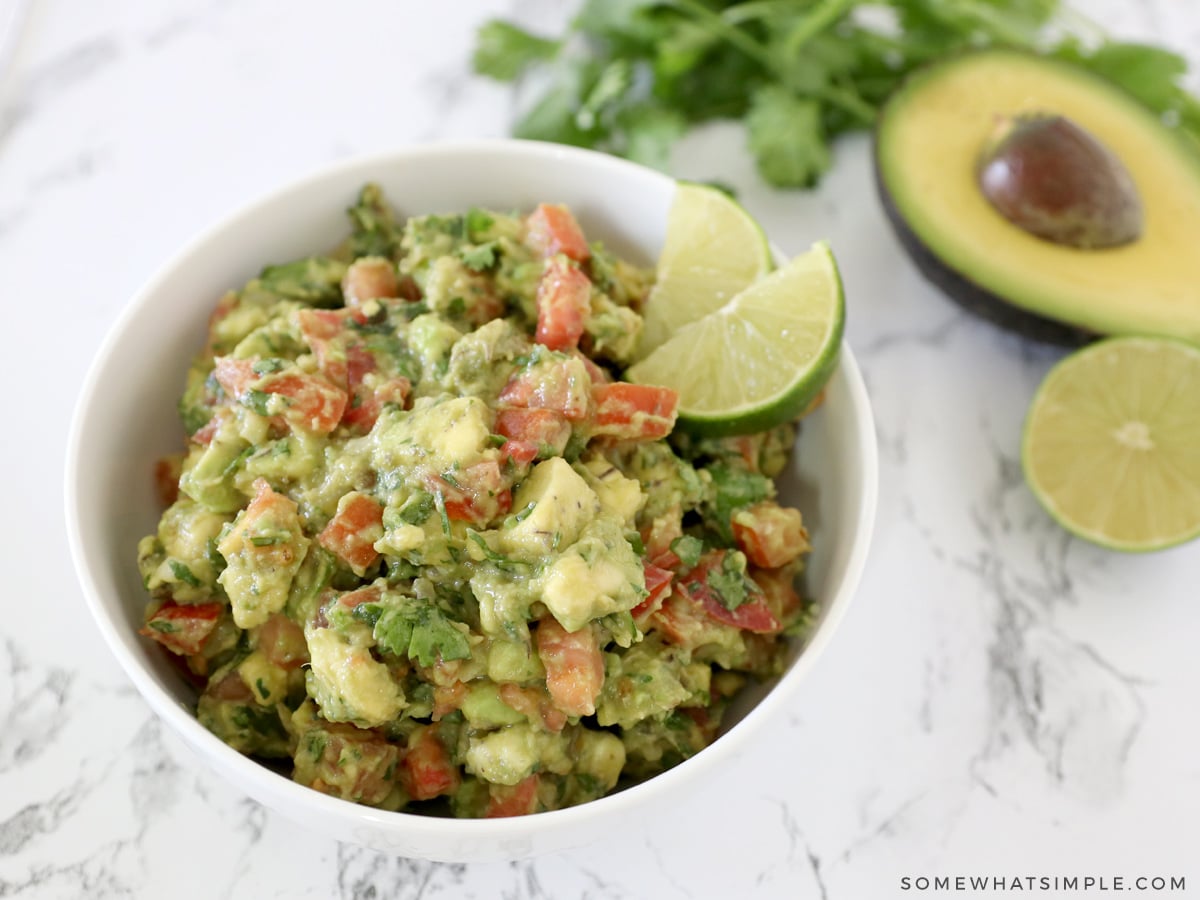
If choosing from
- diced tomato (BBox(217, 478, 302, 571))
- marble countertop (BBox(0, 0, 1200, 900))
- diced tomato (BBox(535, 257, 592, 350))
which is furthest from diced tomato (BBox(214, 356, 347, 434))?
marble countertop (BBox(0, 0, 1200, 900))

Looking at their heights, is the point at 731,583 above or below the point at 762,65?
below

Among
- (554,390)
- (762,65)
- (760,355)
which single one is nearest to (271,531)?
(554,390)

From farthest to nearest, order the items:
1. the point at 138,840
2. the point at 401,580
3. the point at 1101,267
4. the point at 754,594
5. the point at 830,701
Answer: the point at 1101,267 → the point at 830,701 → the point at 138,840 → the point at 754,594 → the point at 401,580

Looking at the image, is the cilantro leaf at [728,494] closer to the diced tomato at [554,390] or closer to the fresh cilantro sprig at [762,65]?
the diced tomato at [554,390]

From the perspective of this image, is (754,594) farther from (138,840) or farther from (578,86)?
(578,86)

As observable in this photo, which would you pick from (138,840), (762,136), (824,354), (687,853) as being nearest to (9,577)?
(138,840)

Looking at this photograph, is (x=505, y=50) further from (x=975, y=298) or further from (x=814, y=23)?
(x=975, y=298)

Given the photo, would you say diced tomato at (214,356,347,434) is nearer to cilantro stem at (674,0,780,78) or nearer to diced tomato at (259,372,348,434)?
diced tomato at (259,372,348,434)
